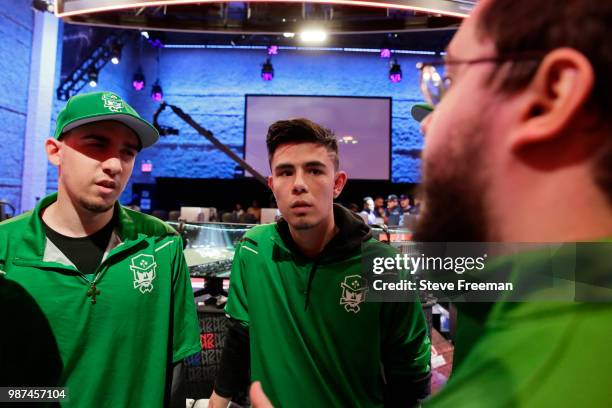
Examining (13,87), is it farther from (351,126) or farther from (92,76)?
(351,126)

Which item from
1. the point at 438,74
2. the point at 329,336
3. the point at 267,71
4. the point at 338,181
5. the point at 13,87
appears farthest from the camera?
the point at 267,71

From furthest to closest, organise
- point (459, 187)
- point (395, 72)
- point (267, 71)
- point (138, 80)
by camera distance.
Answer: point (138, 80), point (267, 71), point (395, 72), point (459, 187)

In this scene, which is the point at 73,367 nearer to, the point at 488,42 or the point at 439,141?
the point at 439,141

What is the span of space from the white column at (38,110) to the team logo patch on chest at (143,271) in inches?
324

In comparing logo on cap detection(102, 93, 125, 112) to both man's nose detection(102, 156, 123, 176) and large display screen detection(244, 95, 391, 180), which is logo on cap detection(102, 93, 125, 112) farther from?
large display screen detection(244, 95, 391, 180)

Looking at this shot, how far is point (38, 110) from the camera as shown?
8328 millimetres

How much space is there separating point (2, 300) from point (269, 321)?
0.92 metres

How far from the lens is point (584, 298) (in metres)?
0.38

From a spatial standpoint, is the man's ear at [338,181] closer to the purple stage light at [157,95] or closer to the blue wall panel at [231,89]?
the blue wall panel at [231,89]

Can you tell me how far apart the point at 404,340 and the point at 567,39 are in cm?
128

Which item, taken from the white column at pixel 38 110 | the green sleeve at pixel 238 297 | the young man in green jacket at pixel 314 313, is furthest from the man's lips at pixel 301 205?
the white column at pixel 38 110

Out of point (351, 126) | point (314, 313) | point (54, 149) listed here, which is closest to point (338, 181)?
point (314, 313)

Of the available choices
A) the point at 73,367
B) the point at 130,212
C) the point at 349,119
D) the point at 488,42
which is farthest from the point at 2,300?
the point at 349,119

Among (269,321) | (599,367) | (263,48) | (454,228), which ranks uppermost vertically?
(263,48)
